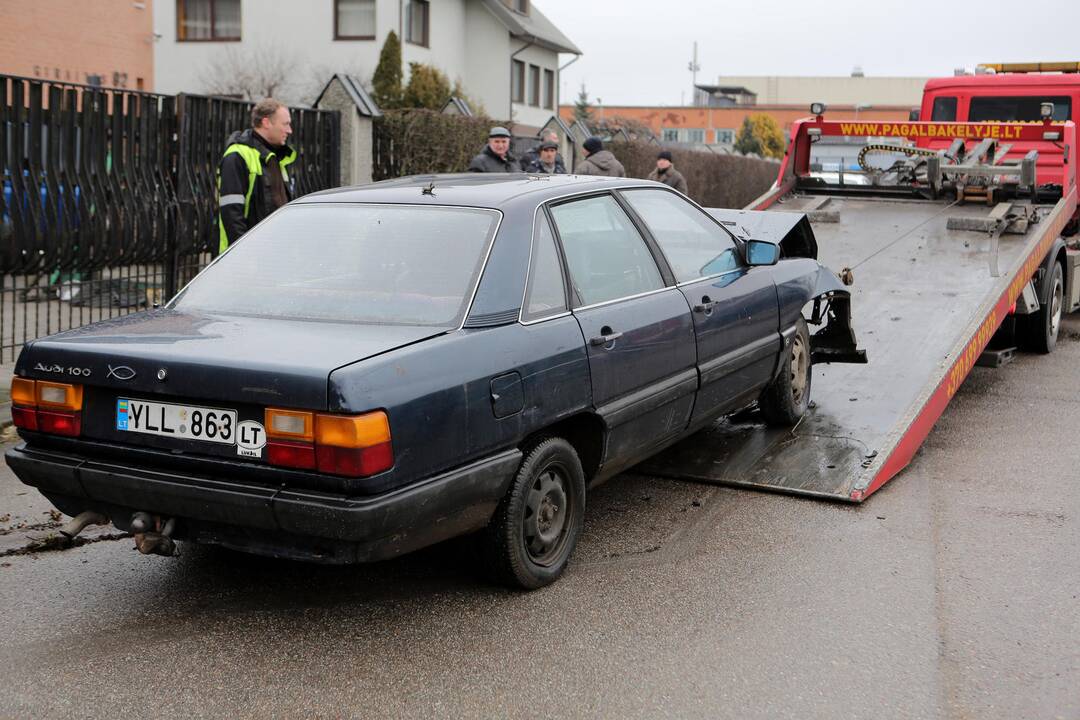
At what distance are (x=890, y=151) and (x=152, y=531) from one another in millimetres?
8799

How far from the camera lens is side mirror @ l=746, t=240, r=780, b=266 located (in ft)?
19.5

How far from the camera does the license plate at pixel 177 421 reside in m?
3.71

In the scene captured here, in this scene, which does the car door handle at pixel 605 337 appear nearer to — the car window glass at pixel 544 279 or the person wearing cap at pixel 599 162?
the car window glass at pixel 544 279

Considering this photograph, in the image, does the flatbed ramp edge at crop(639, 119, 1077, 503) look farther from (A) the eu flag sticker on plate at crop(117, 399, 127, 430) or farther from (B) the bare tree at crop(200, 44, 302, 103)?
(B) the bare tree at crop(200, 44, 302, 103)

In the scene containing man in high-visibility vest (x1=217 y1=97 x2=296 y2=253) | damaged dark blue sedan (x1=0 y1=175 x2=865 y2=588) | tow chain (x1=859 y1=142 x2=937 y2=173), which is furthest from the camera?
tow chain (x1=859 y1=142 x2=937 y2=173)

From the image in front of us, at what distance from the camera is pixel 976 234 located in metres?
9.24

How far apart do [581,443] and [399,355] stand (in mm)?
1197

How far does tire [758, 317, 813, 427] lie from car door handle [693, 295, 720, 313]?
41.3 inches

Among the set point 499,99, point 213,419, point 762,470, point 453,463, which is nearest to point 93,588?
point 213,419

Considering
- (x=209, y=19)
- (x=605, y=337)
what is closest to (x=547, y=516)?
(x=605, y=337)

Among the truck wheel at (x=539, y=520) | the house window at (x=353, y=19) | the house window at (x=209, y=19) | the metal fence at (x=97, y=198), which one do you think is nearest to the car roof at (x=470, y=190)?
the truck wheel at (x=539, y=520)

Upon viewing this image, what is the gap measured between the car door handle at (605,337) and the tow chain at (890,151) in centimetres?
686

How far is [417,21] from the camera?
105 feet

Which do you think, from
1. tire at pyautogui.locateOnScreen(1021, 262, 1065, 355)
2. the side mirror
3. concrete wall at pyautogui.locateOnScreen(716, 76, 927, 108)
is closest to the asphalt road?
the side mirror
